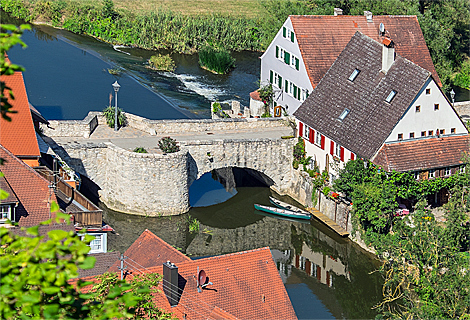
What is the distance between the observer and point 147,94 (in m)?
64.6

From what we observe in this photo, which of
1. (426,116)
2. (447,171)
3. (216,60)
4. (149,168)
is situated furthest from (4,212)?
(216,60)

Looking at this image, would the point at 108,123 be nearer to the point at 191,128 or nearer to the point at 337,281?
the point at 191,128

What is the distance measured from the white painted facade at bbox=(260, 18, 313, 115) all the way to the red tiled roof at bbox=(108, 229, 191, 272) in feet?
72.7

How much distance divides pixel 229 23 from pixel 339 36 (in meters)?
33.2

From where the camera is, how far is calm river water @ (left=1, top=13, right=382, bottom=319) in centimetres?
4138

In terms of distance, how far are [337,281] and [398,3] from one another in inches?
1395

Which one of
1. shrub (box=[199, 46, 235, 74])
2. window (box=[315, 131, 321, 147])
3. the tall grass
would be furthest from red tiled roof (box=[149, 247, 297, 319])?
the tall grass

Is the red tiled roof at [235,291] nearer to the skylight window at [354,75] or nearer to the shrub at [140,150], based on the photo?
the shrub at [140,150]

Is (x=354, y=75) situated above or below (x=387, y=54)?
below

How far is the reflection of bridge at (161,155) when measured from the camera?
150ft

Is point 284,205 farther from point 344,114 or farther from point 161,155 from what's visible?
point 161,155

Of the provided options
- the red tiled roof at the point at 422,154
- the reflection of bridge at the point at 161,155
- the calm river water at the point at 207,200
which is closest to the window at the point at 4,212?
the calm river water at the point at 207,200

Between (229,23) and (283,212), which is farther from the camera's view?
(229,23)

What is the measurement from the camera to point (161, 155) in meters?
45.2
